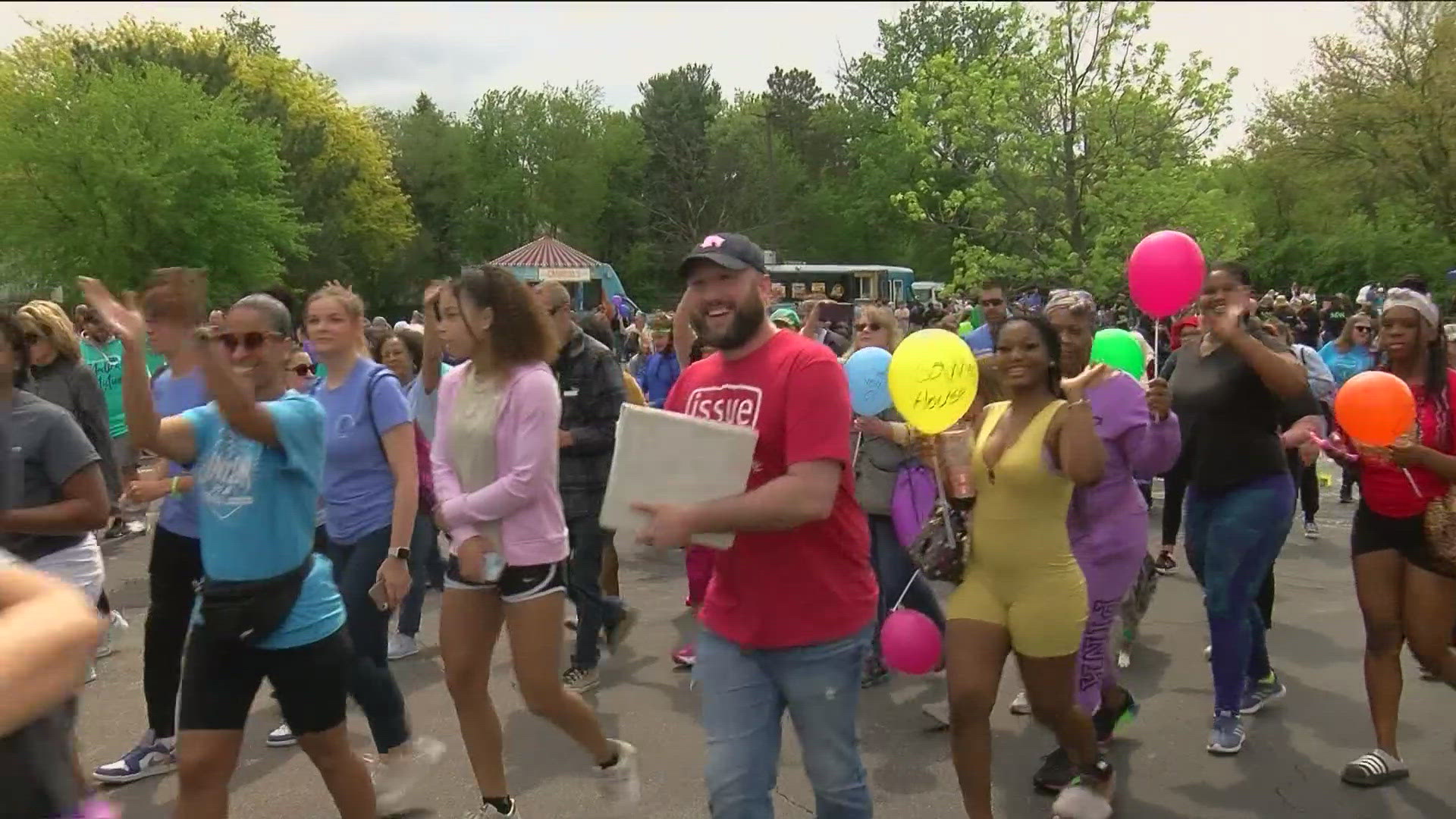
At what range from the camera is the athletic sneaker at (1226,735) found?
180 inches

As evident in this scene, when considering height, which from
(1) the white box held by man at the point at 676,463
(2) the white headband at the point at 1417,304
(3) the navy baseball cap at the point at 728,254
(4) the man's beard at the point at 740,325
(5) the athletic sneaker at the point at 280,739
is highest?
(3) the navy baseball cap at the point at 728,254

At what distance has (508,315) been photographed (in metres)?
3.71

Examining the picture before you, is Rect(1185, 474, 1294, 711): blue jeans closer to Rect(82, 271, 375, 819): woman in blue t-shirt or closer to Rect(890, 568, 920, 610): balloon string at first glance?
Rect(890, 568, 920, 610): balloon string

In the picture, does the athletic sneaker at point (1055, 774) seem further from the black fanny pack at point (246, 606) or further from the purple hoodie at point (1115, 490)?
the black fanny pack at point (246, 606)

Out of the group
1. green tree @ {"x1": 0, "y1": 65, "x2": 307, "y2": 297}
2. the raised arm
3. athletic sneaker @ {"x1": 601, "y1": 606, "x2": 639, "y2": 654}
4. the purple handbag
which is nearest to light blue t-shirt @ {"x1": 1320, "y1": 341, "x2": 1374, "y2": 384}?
the purple handbag

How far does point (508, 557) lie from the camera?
11.8 feet

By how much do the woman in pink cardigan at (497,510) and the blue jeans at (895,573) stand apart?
202 centimetres

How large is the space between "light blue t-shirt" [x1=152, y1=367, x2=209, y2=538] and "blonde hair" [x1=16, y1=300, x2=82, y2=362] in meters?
1.85

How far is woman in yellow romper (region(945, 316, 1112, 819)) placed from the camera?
11.3 ft

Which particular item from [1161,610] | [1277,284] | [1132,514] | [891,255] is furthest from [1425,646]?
[891,255]

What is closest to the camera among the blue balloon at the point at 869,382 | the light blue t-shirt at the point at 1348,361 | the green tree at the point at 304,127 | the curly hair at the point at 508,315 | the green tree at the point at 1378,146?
the curly hair at the point at 508,315

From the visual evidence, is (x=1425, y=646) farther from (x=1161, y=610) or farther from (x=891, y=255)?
(x=891, y=255)

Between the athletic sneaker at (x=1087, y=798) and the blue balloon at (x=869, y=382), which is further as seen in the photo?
the blue balloon at (x=869, y=382)

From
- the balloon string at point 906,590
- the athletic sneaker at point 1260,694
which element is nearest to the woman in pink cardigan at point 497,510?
the balloon string at point 906,590
